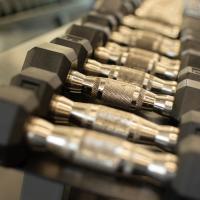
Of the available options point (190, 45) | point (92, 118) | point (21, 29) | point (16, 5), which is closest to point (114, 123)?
point (92, 118)

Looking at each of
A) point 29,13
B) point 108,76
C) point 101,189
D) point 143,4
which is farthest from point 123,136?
point 143,4

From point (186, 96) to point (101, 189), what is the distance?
0.23 m

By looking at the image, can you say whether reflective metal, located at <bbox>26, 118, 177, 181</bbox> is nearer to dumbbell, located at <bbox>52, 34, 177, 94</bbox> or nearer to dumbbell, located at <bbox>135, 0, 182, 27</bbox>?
dumbbell, located at <bbox>52, 34, 177, 94</bbox>

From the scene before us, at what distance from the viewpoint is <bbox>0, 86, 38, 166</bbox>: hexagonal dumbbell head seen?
425 mm

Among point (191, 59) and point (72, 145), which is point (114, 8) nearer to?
point (191, 59)

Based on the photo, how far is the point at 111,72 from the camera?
27.6 inches

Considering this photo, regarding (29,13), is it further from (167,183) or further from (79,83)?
(167,183)

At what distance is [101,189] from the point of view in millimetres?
430

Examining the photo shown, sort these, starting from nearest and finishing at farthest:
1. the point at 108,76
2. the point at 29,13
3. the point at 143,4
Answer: the point at 108,76 < the point at 29,13 < the point at 143,4

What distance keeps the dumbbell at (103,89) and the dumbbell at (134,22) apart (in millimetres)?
518

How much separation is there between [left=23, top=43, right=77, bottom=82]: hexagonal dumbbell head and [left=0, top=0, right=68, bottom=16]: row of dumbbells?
17.8 inches

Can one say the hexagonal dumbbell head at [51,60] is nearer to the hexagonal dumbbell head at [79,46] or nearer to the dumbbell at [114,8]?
the hexagonal dumbbell head at [79,46]

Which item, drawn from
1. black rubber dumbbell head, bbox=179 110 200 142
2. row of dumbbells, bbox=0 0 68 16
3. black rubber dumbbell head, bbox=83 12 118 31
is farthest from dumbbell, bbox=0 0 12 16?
black rubber dumbbell head, bbox=179 110 200 142

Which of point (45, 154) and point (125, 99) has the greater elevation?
point (125, 99)
